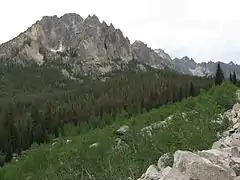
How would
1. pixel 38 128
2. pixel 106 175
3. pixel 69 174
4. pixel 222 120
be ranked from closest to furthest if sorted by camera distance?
pixel 106 175, pixel 69 174, pixel 222 120, pixel 38 128

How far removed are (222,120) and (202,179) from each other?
11.5 meters

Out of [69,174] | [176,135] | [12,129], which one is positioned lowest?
[12,129]

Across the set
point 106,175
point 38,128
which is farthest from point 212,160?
point 38,128

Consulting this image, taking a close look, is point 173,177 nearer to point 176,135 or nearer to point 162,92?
point 176,135

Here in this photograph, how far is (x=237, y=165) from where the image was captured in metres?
10.0

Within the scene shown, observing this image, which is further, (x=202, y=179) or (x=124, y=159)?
(x=124, y=159)

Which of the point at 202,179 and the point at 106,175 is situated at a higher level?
the point at 202,179

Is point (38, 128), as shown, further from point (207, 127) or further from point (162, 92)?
point (207, 127)

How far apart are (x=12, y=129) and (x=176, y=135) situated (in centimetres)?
8517

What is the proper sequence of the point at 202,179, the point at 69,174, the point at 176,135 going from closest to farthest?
the point at 202,179
the point at 176,135
the point at 69,174

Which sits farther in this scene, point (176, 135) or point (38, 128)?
point (38, 128)

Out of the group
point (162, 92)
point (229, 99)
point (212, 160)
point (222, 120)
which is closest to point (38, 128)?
point (162, 92)

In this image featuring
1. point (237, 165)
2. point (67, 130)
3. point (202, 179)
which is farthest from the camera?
point (67, 130)

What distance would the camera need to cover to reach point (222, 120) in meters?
20.2
